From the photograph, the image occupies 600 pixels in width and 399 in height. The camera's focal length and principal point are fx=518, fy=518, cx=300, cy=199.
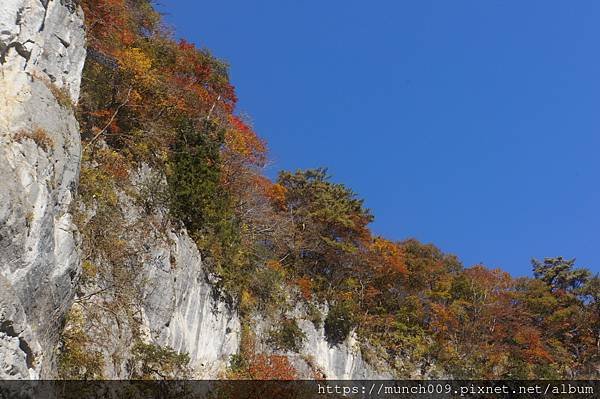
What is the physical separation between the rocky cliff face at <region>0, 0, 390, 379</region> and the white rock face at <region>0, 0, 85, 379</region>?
0.02m

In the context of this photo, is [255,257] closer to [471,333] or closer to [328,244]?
[328,244]

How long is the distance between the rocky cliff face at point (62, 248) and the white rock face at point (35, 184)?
0.08ft

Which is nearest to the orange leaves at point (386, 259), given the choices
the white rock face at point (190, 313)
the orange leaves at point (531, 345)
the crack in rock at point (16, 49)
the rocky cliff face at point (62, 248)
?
the orange leaves at point (531, 345)

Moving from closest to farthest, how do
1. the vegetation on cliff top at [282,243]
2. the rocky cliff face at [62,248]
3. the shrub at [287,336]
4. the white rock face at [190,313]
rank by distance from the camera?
the rocky cliff face at [62,248], the white rock face at [190,313], the vegetation on cliff top at [282,243], the shrub at [287,336]

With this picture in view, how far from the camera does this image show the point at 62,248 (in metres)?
10.9

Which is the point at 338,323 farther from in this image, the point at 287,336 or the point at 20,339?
the point at 20,339

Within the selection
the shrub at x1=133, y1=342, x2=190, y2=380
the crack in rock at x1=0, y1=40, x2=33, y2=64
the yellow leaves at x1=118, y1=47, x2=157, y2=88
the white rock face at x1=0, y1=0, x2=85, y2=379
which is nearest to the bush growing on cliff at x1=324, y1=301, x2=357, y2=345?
the shrub at x1=133, y1=342, x2=190, y2=380

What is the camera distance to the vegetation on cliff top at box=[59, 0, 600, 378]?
17297 millimetres

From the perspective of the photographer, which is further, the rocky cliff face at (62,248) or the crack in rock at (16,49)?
the crack in rock at (16,49)

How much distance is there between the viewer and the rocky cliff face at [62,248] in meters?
9.14

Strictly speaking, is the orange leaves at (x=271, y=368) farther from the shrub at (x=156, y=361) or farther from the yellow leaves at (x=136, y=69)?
the yellow leaves at (x=136, y=69)

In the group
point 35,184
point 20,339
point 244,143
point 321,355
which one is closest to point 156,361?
point 20,339

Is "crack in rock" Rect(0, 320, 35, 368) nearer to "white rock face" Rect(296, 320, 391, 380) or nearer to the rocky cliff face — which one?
the rocky cliff face

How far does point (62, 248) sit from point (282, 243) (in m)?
17.8
